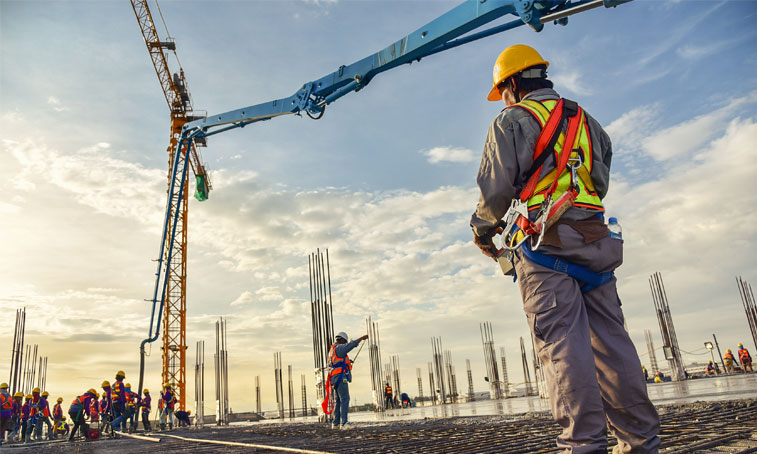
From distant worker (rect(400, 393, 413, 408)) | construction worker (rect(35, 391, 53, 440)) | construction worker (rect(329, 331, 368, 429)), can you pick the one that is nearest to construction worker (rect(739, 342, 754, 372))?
distant worker (rect(400, 393, 413, 408))

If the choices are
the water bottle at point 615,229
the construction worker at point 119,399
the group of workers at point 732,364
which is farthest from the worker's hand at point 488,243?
the group of workers at point 732,364

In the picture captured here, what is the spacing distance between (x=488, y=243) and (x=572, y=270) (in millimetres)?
426

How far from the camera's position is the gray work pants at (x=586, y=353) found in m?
1.88

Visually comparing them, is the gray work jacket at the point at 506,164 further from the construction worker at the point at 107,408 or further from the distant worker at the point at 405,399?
the distant worker at the point at 405,399

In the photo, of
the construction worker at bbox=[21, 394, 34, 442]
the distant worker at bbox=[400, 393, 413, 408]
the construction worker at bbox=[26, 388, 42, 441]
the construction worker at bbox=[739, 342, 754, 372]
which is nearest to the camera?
the construction worker at bbox=[21, 394, 34, 442]

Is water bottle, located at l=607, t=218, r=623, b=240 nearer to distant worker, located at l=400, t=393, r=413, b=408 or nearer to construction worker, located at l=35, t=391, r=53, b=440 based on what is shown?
construction worker, located at l=35, t=391, r=53, b=440

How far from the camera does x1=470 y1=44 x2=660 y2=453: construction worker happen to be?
76.8 inches

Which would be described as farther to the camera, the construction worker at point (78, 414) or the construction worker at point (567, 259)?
the construction worker at point (78, 414)

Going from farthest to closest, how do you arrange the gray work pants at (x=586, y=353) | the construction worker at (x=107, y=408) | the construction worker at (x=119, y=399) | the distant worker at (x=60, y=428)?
the distant worker at (x=60, y=428) → the construction worker at (x=107, y=408) → the construction worker at (x=119, y=399) → the gray work pants at (x=586, y=353)

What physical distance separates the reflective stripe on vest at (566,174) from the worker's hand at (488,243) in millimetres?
224

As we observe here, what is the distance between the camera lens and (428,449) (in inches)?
146

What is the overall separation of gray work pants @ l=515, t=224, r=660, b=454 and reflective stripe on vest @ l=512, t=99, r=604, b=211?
0.50 feet

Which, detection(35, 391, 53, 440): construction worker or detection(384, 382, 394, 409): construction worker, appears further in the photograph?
detection(384, 382, 394, 409): construction worker

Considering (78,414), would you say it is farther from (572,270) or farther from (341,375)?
(572,270)
